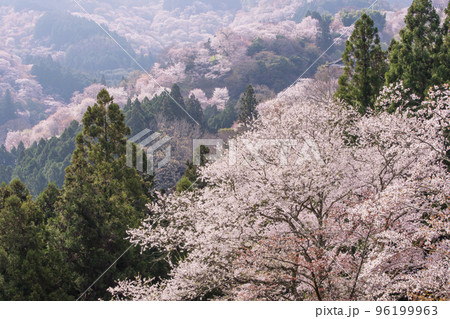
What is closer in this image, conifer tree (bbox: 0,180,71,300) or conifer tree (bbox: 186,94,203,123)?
conifer tree (bbox: 0,180,71,300)

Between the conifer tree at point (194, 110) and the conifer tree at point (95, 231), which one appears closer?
the conifer tree at point (95, 231)

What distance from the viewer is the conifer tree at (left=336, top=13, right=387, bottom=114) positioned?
14086 millimetres

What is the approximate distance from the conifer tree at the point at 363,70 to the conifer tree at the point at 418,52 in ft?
3.71

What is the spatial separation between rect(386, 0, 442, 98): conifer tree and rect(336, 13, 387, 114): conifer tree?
113 cm

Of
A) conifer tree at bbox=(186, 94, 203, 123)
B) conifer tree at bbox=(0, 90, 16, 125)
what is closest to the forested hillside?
conifer tree at bbox=(186, 94, 203, 123)

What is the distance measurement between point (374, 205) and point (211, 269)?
309 centimetres

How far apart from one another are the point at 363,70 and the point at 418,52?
2086mm

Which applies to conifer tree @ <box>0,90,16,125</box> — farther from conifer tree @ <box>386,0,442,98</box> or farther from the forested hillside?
conifer tree @ <box>386,0,442,98</box>

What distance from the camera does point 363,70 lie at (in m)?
14.4

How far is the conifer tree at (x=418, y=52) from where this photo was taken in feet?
40.3

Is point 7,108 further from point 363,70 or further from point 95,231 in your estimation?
point 363,70

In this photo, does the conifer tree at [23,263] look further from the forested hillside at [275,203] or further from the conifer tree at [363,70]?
the conifer tree at [363,70]
